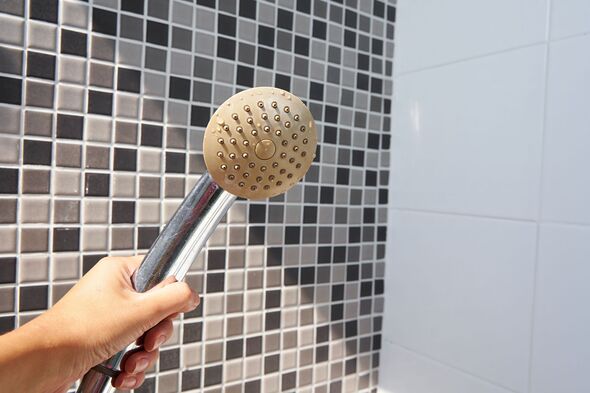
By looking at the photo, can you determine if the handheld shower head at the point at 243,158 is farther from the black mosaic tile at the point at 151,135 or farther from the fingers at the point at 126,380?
the black mosaic tile at the point at 151,135

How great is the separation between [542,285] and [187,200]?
19.6 inches

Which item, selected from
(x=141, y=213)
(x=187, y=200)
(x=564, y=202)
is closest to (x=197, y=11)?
(x=141, y=213)

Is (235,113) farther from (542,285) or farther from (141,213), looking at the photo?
(542,285)

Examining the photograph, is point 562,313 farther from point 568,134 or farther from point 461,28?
point 461,28

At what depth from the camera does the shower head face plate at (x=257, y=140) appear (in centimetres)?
29

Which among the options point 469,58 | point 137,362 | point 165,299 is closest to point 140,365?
point 137,362

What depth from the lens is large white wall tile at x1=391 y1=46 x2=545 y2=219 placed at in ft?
2.10

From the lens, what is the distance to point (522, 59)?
0.65 meters

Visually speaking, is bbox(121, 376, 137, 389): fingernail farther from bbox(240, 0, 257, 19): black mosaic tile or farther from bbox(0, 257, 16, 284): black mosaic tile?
bbox(240, 0, 257, 19): black mosaic tile

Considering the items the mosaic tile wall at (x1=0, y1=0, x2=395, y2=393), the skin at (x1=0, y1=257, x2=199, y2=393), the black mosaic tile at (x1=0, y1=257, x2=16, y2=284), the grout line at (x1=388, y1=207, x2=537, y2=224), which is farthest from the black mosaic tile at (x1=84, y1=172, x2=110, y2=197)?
the grout line at (x1=388, y1=207, x2=537, y2=224)

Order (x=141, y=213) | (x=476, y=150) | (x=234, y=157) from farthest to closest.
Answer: (x=476, y=150) → (x=141, y=213) → (x=234, y=157)

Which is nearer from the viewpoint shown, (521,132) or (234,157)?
(234,157)

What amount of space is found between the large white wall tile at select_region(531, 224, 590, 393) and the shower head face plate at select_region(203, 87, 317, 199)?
1.45 ft

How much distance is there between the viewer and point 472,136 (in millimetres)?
711
